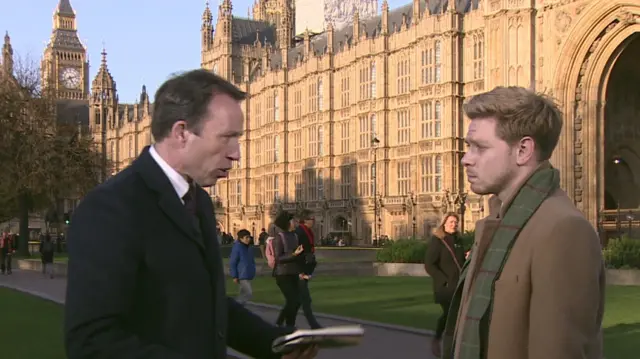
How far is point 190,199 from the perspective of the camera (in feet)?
9.64

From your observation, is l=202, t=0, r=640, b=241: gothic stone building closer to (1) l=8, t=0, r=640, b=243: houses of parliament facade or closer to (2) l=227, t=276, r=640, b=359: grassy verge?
(1) l=8, t=0, r=640, b=243: houses of parliament facade

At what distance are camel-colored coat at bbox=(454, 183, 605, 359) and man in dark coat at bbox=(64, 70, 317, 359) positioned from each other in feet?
2.45

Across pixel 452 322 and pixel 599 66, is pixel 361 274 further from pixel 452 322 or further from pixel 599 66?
pixel 452 322

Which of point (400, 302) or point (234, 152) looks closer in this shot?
point (234, 152)

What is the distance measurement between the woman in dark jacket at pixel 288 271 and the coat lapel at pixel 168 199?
909cm

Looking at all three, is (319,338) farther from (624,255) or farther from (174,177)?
(624,255)

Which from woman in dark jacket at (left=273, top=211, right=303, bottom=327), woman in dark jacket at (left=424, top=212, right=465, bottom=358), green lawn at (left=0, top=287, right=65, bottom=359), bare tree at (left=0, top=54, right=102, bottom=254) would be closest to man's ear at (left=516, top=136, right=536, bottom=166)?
woman in dark jacket at (left=424, top=212, right=465, bottom=358)

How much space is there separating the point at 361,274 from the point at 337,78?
30953 mm

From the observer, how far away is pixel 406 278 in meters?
24.1

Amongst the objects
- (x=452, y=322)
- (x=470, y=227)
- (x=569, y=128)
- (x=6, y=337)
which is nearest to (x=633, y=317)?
(x=6, y=337)

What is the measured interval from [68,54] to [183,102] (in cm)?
12489

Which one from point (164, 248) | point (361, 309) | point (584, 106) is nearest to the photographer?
point (164, 248)

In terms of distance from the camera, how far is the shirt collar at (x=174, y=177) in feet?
9.36

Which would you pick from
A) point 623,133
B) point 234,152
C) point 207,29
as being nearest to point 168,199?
point 234,152
